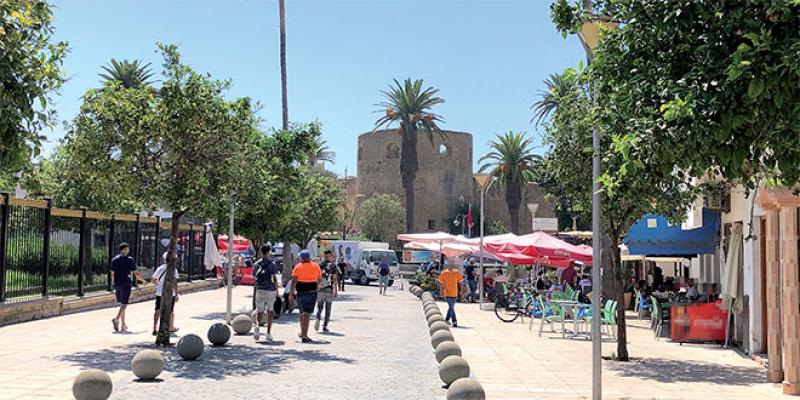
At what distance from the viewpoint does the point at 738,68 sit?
4.65 meters

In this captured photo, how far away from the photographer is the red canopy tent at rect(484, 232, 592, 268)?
24.3 metres

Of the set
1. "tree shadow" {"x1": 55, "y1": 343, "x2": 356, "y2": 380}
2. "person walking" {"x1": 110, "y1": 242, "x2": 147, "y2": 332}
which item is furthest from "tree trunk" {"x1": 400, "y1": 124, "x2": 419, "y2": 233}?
"tree shadow" {"x1": 55, "y1": 343, "x2": 356, "y2": 380}

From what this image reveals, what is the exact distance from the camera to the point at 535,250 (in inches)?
958

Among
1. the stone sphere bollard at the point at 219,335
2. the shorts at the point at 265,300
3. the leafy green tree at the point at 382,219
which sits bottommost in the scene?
the stone sphere bollard at the point at 219,335

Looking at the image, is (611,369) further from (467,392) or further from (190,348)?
(190,348)

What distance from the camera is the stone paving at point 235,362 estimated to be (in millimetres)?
9703

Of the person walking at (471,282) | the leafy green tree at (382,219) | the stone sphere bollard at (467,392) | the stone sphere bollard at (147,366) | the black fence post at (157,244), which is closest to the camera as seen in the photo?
the stone sphere bollard at (467,392)

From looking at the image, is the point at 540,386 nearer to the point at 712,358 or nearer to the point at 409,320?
the point at 712,358

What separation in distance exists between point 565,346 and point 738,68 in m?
11.9

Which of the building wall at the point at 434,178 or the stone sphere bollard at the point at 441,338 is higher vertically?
the building wall at the point at 434,178

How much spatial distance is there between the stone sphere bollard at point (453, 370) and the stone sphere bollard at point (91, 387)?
3.99 metres

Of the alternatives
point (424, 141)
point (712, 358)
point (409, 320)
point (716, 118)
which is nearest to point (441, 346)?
point (712, 358)

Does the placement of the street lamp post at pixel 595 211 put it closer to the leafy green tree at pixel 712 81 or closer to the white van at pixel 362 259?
the leafy green tree at pixel 712 81

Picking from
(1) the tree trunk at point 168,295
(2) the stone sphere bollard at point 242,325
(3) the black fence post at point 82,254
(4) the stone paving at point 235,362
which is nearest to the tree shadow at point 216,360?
(4) the stone paving at point 235,362
